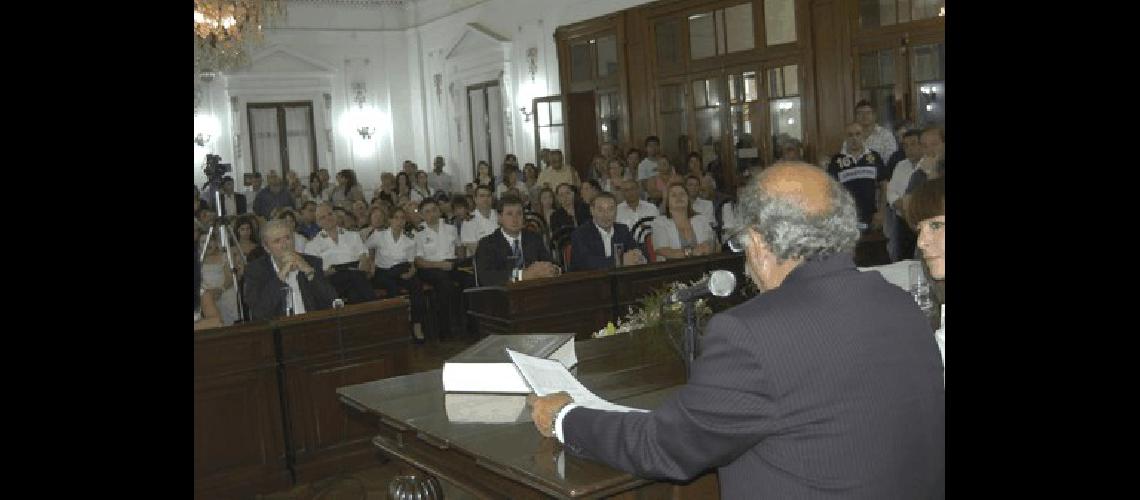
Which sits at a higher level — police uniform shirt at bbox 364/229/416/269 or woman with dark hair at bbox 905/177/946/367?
woman with dark hair at bbox 905/177/946/367

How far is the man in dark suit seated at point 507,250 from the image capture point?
709cm

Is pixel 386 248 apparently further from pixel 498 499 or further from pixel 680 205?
pixel 498 499

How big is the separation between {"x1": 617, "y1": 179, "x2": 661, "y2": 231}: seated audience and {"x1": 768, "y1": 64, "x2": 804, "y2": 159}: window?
237 cm

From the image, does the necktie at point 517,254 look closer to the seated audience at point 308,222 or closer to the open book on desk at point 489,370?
the seated audience at point 308,222

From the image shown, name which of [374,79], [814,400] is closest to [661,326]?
[814,400]

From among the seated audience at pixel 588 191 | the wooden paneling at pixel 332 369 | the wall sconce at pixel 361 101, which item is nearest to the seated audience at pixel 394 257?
the seated audience at pixel 588 191

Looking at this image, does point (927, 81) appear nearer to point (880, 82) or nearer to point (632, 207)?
point (880, 82)

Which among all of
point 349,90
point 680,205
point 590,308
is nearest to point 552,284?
point 590,308

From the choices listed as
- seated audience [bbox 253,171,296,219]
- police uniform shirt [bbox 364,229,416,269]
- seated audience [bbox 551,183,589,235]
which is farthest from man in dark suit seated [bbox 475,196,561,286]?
seated audience [bbox 253,171,296,219]

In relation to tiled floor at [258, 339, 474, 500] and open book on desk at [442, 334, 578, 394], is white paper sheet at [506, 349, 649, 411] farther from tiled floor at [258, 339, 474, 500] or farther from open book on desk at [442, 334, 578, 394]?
tiled floor at [258, 339, 474, 500]

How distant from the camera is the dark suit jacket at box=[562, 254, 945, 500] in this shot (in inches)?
65.7

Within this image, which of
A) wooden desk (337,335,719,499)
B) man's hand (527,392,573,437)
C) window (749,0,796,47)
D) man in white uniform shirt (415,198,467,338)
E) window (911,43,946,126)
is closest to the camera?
wooden desk (337,335,719,499)

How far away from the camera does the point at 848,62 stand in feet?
32.4
